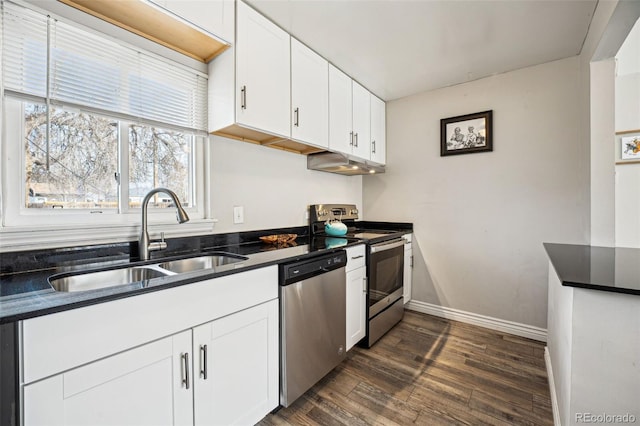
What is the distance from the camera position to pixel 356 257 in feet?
6.97

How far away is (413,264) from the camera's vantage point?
308cm

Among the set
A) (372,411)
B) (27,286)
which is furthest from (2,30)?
(372,411)

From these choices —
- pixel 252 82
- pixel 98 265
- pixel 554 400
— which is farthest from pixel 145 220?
pixel 554 400

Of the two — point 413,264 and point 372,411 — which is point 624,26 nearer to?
point 413,264

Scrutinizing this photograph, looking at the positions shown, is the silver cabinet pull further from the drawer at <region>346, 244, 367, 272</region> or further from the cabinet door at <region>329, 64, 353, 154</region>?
the drawer at <region>346, 244, 367, 272</region>

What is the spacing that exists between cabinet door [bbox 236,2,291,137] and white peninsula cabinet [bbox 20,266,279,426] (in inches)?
37.8

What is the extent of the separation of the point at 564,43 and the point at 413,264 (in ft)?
7.33

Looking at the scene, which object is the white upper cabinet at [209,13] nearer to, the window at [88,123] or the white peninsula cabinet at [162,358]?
the window at [88,123]

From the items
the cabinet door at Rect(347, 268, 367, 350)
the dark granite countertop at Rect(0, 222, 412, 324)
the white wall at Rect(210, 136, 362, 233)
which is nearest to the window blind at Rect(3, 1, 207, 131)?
the white wall at Rect(210, 136, 362, 233)

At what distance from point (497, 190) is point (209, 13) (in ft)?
8.65

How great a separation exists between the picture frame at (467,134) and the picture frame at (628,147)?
851 mm

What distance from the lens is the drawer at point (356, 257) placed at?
204 centimetres

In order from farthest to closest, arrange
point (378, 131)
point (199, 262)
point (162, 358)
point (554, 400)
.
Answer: point (378, 131)
point (199, 262)
point (554, 400)
point (162, 358)

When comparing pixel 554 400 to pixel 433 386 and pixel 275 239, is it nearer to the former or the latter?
pixel 433 386
